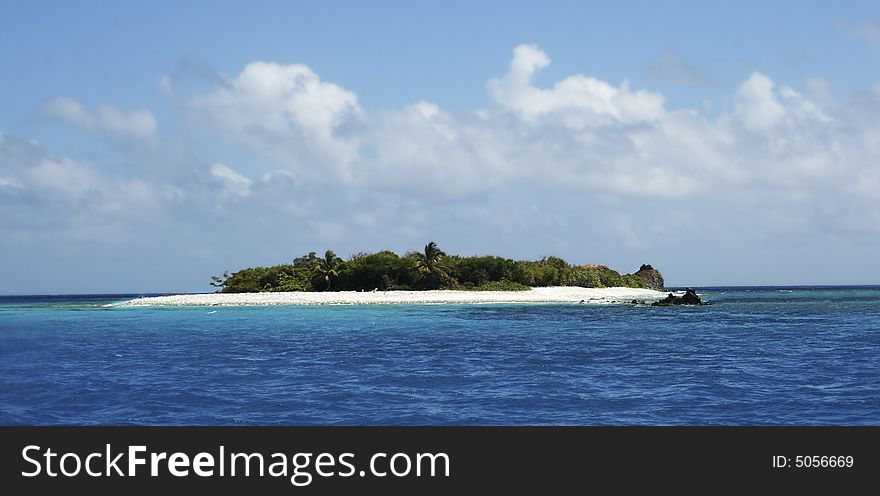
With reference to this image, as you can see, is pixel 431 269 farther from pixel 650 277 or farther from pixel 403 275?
pixel 650 277

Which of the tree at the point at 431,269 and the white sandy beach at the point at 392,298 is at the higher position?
the tree at the point at 431,269

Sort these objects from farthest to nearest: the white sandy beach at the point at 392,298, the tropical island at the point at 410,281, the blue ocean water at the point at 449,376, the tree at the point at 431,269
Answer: the tree at the point at 431,269, the tropical island at the point at 410,281, the white sandy beach at the point at 392,298, the blue ocean water at the point at 449,376

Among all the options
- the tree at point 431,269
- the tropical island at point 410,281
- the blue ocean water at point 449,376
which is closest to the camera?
the blue ocean water at point 449,376

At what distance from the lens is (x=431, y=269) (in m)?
116

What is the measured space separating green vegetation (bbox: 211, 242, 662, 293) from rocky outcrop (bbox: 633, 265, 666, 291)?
40.1 m

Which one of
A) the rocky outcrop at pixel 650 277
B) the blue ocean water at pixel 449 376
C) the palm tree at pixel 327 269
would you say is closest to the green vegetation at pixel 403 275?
the palm tree at pixel 327 269

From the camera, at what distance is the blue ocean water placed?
20328mm

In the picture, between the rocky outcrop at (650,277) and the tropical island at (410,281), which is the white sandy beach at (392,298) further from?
the rocky outcrop at (650,277)

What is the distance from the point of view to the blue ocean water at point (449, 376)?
66.7 feet

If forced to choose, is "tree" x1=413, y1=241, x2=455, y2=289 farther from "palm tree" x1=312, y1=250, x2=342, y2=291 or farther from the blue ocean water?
the blue ocean water

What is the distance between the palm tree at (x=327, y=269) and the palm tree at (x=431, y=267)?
1423 cm

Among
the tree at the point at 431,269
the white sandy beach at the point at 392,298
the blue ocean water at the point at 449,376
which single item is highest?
the tree at the point at 431,269

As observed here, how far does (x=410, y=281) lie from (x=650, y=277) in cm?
7541

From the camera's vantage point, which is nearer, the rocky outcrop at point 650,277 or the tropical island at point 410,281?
the tropical island at point 410,281
